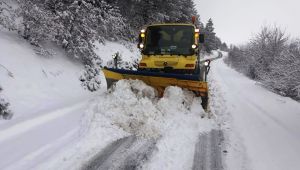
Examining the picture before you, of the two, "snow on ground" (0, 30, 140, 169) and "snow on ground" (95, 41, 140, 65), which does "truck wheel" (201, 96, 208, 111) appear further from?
"snow on ground" (95, 41, 140, 65)

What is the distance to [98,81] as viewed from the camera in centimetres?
1118

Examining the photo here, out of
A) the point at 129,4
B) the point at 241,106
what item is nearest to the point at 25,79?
the point at 241,106

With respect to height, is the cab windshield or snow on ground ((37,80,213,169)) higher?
the cab windshield

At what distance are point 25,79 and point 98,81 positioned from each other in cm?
355

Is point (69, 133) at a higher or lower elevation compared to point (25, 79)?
lower

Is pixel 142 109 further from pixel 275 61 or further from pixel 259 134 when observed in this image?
pixel 275 61

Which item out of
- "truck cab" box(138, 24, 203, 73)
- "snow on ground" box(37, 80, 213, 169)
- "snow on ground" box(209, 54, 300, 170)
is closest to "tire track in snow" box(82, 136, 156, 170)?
"snow on ground" box(37, 80, 213, 169)

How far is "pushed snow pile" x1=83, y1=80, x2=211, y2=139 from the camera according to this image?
664 centimetres

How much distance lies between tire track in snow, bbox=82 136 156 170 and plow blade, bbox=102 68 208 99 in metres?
2.58

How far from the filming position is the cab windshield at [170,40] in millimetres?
9812

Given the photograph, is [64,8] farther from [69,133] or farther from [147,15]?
[147,15]

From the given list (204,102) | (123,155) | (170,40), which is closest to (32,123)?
(123,155)

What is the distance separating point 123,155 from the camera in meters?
5.33

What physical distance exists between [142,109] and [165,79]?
152 cm
